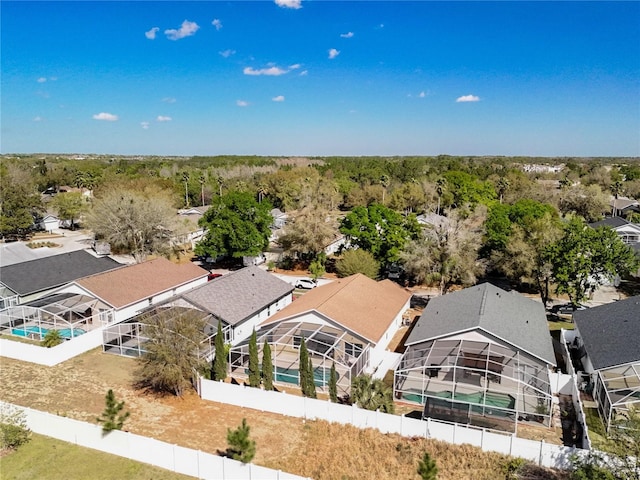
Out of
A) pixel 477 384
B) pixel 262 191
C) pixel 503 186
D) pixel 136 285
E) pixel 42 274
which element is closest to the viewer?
pixel 477 384

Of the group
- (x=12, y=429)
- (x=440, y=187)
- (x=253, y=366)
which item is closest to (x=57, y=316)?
(x=12, y=429)

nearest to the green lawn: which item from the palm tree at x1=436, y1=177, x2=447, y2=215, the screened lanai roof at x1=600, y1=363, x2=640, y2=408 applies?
the screened lanai roof at x1=600, y1=363, x2=640, y2=408

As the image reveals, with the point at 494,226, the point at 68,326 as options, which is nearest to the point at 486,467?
the point at 68,326

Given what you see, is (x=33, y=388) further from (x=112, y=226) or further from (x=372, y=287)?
(x=112, y=226)

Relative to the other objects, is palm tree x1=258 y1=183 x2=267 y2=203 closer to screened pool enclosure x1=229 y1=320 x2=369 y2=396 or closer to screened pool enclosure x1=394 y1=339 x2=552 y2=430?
screened pool enclosure x1=229 y1=320 x2=369 y2=396

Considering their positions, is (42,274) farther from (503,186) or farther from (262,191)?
(503,186)

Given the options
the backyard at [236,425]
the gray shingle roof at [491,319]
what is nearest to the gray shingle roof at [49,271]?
the backyard at [236,425]
